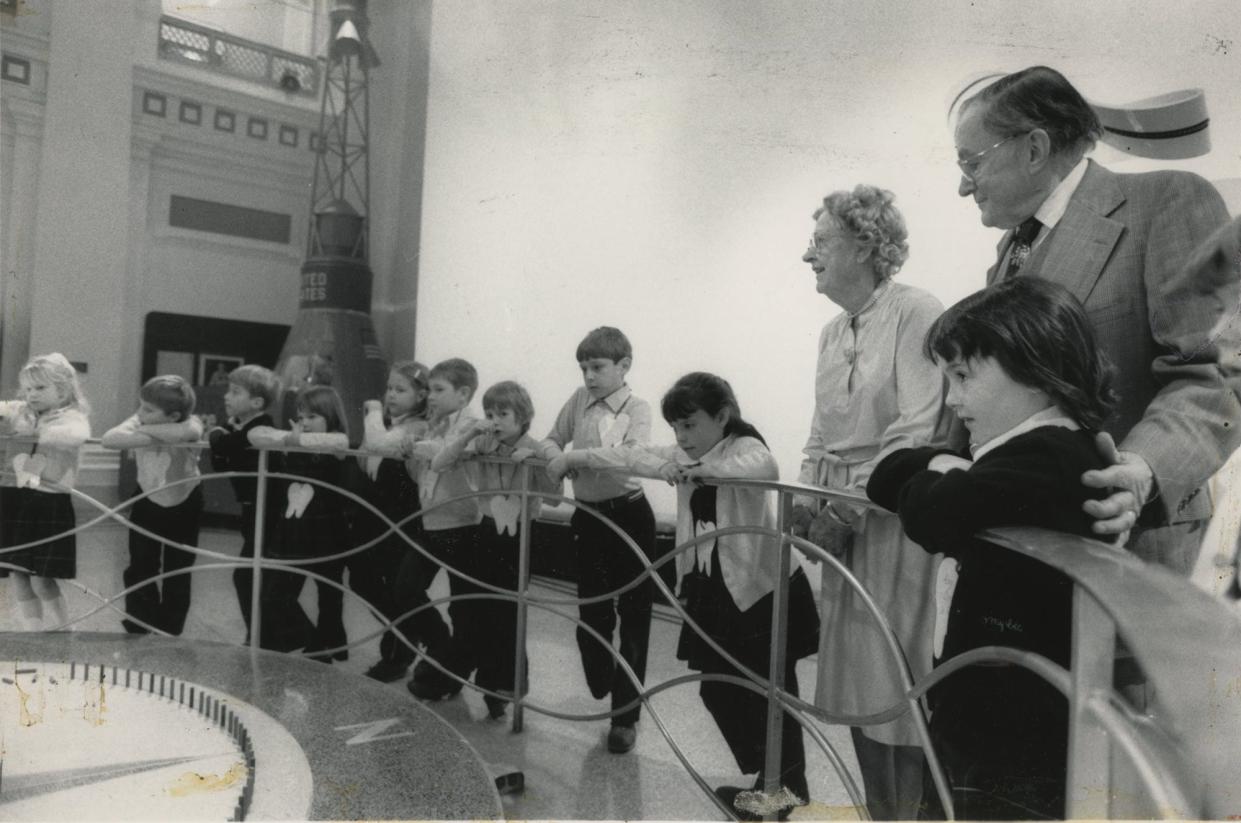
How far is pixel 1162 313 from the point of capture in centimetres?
101

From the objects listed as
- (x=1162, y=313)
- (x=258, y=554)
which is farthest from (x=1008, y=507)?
(x=258, y=554)

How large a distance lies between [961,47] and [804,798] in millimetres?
1567

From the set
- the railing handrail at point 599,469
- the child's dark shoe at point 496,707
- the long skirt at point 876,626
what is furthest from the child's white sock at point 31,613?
the long skirt at point 876,626

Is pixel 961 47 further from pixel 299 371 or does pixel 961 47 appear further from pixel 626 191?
pixel 299 371

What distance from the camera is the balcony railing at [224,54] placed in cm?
299

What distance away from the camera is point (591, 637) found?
2244mm

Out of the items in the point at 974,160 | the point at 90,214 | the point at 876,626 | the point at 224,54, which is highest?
the point at 224,54

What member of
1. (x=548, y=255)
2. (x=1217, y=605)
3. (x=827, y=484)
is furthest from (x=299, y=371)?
(x=1217, y=605)

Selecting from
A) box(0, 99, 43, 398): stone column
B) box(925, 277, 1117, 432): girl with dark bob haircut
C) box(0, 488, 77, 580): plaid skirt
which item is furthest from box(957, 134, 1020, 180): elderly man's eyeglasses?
box(0, 488, 77, 580): plaid skirt

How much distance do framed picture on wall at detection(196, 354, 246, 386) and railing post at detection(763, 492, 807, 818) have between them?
2.66 meters

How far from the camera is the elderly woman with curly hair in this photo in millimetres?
1320

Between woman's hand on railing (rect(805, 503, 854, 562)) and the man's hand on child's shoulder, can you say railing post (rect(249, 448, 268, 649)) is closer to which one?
woman's hand on railing (rect(805, 503, 854, 562))

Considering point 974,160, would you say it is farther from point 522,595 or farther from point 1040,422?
point 522,595

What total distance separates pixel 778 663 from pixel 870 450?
41cm
